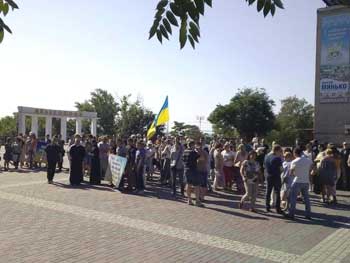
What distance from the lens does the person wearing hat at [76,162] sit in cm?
1600

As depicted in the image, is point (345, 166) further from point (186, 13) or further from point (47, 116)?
point (47, 116)

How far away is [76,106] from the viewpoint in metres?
81.4

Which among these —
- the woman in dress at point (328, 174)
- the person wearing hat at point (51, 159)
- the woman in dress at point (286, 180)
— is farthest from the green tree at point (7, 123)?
the woman in dress at point (286, 180)

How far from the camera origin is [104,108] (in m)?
76.1

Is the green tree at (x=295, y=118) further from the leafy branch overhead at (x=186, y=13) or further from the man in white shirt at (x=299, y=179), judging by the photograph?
the leafy branch overhead at (x=186, y=13)

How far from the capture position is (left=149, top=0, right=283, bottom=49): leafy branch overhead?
320 cm

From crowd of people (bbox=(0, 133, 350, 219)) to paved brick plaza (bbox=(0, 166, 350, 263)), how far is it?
0.59 meters

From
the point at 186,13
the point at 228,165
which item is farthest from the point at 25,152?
the point at 186,13

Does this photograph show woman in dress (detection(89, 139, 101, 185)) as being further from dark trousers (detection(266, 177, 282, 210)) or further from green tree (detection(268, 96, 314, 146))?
green tree (detection(268, 96, 314, 146))

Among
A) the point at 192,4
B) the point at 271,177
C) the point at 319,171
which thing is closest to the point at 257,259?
the point at 271,177

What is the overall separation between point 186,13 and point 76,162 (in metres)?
13.5

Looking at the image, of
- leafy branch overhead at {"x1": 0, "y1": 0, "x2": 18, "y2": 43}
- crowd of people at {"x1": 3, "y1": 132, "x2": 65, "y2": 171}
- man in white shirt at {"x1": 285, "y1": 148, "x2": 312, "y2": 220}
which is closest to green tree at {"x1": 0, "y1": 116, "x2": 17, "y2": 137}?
crowd of people at {"x1": 3, "y1": 132, "x2": 65, "y2": 171}

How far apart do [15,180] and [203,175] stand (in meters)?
8.00

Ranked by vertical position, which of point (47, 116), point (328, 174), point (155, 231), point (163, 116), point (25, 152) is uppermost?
point (47, 116)
